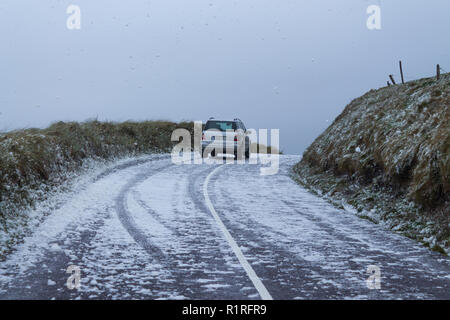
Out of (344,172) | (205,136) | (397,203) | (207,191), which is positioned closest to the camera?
(397,203)

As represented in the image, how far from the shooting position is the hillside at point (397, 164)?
8.93 meters

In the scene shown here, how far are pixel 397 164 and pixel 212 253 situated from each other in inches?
251

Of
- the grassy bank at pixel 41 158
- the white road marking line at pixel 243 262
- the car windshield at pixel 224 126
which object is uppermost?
the car windshield at pixel 224 126

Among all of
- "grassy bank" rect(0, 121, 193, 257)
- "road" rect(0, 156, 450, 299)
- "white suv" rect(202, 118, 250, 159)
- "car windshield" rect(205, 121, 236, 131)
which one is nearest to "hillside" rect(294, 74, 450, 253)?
"road" rect(0, 156, 450, 299)

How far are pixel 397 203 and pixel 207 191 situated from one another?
5443 millimetres

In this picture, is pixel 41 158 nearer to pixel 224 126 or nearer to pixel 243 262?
pixel 243 262

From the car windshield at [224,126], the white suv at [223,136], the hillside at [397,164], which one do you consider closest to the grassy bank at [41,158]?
the white suv at [223,136]

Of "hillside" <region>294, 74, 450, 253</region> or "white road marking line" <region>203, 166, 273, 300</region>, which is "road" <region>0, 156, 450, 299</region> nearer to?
"white road marking line" <region>203, 166, 273, 300</region>

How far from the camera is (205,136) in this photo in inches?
864

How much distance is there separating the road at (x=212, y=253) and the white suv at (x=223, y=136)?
31.5 feet

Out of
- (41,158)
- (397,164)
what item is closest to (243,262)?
(397,164)

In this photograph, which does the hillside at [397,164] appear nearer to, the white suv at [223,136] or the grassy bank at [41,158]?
the white suv at [223,136]
